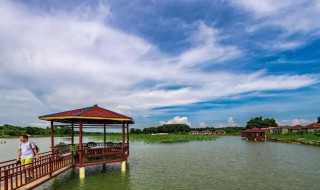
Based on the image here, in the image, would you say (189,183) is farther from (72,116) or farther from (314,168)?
(314,168)

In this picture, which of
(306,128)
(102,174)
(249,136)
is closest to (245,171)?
(102,174)

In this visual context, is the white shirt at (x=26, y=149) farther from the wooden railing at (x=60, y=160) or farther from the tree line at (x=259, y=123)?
the tree line at (x=259, y=123)

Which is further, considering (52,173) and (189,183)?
(189,183)

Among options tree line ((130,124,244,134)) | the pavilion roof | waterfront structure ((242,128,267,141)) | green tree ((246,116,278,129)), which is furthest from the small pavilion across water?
tree line ((130,124,244,134))

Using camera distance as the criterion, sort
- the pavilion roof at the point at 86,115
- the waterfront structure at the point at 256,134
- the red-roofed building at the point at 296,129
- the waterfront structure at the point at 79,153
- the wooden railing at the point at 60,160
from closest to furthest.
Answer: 1. the wooden railing at the point at 60,160
2. the waterfront structure at the point at 79,153
3. the pavilion roof at the point at 86,115
4. the waterfront structure at the point at 256,134
5. the red-roofed building at the point at 296,129

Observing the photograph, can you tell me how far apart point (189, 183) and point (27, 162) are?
24.7 ft

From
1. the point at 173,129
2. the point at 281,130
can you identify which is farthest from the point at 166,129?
the point at 281,130

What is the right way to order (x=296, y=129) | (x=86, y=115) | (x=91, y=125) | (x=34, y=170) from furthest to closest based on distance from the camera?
1. (x=296, y=129)
2. (x=91, y=125)
3. (x=86, y=115)
4. (x=34, y=170)

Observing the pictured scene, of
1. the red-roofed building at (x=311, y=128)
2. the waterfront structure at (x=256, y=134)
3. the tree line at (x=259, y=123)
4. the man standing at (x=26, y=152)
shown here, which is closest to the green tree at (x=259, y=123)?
the tree line at (x=259, y=123)

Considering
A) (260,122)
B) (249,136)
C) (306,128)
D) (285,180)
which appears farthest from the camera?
(260,122)

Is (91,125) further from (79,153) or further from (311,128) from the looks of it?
(311,128)

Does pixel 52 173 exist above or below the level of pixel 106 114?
below

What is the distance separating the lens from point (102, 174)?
1655 cm

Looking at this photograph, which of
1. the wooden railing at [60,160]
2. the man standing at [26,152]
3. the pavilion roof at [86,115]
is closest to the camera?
the man standing at [26,152]
